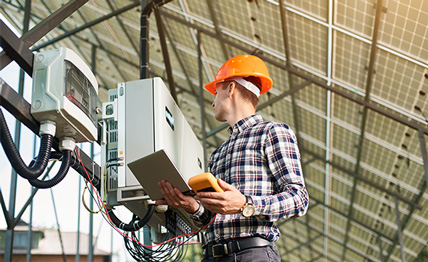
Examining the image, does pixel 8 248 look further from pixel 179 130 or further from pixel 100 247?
pixel 179 130

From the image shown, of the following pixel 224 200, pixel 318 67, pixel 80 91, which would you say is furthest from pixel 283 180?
pixel 318 67

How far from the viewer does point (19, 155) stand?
10.1ft

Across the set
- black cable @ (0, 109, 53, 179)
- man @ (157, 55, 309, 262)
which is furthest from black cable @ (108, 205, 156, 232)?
man @ (157, 55, 309, 262)

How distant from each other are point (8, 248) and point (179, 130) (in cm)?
627

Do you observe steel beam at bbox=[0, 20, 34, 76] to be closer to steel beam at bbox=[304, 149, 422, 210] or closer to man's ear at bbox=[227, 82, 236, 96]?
man's ear at bbox=[227, 82, 236, 96]

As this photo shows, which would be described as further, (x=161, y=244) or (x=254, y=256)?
(x=161, y=244)

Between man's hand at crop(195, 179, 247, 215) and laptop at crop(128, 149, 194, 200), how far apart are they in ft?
1.29

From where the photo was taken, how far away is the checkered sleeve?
259 cm

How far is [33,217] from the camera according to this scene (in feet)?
37.1

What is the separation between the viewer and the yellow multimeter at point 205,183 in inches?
96.7

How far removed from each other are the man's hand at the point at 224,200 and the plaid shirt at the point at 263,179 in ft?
0.32

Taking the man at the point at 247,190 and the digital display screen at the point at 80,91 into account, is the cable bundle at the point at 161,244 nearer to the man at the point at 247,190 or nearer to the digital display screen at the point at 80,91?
the digital display screen at the point at 80,91

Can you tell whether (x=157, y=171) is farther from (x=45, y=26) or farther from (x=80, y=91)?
(x=45, y=26)

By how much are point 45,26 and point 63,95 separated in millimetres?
1955
